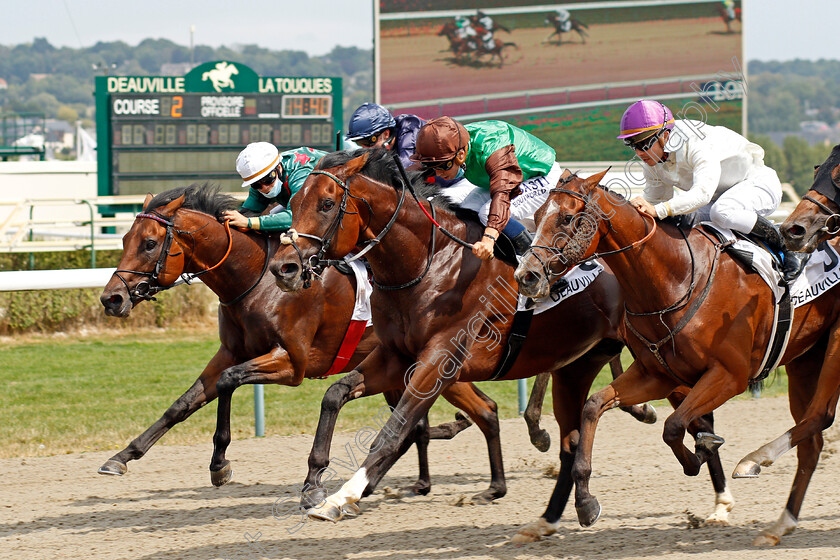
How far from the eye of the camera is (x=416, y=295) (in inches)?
176

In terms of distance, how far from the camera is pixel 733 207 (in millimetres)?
4641

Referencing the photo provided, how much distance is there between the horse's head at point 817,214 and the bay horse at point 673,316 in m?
0.34

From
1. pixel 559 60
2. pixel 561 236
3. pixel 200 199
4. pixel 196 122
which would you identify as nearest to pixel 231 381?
pixel 200 199

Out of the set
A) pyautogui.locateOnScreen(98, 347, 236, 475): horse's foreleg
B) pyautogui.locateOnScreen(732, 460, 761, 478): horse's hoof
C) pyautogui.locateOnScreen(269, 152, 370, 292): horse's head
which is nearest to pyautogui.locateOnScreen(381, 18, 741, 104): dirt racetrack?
pyautogui.locateOnScreen(98, 347, 236, 475): horse's foreleg

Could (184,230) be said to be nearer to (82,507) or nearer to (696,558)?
(82,507)

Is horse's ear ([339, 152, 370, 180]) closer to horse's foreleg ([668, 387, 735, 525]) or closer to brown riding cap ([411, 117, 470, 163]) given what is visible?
brown riding cap ([411, 117, 470, 163])

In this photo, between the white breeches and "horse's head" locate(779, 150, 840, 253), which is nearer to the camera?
"horse's head" locate(779, 150, 840, 253)

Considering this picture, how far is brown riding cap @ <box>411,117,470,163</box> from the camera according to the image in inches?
179

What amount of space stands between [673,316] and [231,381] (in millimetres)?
2136

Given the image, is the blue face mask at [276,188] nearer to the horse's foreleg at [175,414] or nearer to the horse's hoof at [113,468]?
the horse's foreleg at [175,414]

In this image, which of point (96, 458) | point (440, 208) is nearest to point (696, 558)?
point (440, 208)

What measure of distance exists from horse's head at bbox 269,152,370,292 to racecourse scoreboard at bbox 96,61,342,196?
11.7 m

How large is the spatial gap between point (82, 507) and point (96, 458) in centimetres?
121

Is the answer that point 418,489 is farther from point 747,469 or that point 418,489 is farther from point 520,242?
point 747,469
